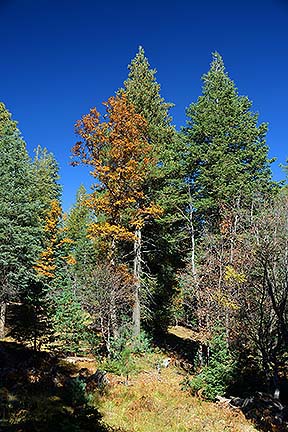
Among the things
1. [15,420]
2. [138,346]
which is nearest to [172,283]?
[138,346]

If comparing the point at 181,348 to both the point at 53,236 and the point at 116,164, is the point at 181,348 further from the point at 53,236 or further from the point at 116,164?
the point at 53,236

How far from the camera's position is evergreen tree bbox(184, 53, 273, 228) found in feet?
55.5

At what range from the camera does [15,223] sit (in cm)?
1975

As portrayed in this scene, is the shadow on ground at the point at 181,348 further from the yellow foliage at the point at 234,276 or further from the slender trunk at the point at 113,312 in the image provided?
the yellow foliage at the point at 234,276

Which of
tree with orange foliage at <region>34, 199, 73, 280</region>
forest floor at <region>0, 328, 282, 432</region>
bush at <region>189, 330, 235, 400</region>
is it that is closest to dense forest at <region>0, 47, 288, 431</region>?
bush at <region>189, 330, 235, 400</region>

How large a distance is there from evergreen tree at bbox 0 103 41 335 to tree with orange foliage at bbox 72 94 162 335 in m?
4.41

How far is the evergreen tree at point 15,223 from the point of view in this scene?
18562 mm

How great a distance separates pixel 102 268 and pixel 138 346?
444cm

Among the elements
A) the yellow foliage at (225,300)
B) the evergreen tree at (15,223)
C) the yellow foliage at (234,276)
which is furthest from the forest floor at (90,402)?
the evergreen tree at (15,223)

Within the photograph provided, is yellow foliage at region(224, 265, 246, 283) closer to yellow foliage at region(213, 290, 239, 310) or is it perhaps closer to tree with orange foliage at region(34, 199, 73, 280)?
yellow foliage at region(213, 290, 239, 310)

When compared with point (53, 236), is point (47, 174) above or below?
above

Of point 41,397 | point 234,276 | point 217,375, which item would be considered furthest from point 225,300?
point 41,397

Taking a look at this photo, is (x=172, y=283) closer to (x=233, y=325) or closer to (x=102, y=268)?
(x=102, y=268)

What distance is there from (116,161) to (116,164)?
7.5 inches
